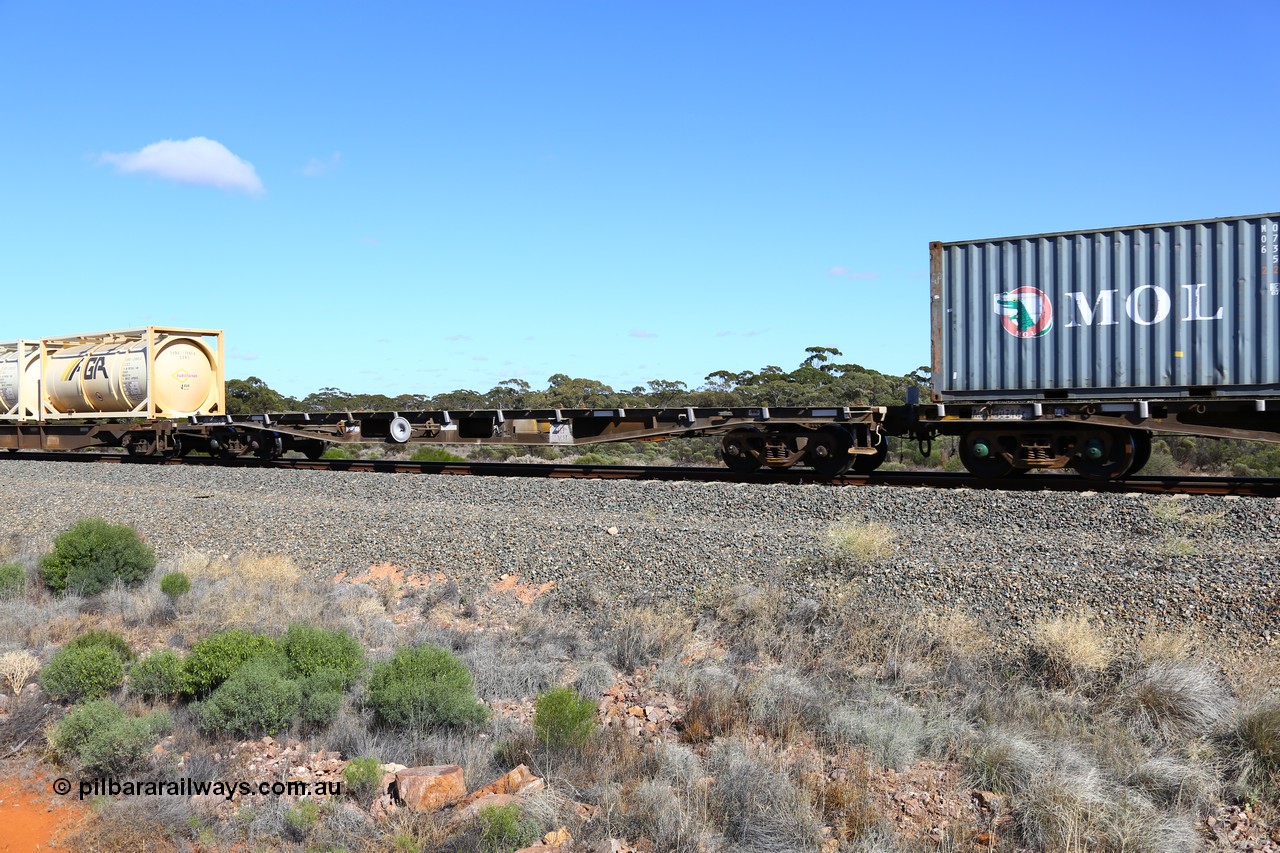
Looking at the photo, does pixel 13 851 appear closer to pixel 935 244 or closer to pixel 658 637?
pixel 658 637

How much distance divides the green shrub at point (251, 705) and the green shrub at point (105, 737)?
0.34 metres

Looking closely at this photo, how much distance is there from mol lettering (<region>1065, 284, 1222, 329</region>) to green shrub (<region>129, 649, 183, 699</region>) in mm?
11645

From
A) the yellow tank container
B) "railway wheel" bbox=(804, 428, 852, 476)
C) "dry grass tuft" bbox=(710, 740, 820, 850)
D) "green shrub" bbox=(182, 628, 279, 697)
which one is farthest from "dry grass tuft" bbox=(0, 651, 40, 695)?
the yellow tank container

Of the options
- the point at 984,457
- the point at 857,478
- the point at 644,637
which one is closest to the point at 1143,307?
the point at 984,457

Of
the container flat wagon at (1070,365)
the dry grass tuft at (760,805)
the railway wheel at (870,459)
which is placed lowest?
the dry grass tuft at (760,805)

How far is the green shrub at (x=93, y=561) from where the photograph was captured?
964 cm

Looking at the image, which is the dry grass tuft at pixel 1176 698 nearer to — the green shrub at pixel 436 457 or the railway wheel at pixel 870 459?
the railway wheel at pixel 870 459

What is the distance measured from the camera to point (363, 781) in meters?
5.19

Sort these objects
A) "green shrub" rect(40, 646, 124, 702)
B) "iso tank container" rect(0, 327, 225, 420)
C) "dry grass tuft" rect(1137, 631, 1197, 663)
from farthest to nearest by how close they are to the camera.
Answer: "iso tank container" rect(0, 327, 225, 420), "green shrub" rect(40, 646, 124, 702), "dry grass tuft" rect(1137, 631, 1197, 663)

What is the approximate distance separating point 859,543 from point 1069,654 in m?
2.58

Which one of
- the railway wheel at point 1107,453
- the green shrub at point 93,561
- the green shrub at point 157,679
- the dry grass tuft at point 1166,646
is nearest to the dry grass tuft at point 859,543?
the dry grass tuft at point 1166,646

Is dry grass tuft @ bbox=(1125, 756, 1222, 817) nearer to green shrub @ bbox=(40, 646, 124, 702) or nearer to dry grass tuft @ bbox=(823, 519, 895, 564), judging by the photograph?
dry grass tuft @ bbox=(823, 519, 895, 564)

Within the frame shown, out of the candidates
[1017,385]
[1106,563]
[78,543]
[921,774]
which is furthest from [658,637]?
[1017,385]

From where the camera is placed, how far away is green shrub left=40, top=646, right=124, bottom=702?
645 cm
